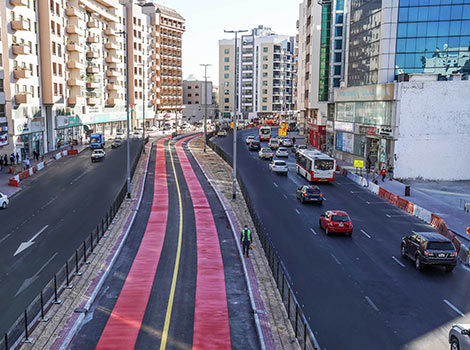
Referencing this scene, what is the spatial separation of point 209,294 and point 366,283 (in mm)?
7267

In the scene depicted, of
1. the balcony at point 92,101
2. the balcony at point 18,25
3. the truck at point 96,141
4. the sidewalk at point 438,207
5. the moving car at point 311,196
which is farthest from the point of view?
the balcony at point 92,101

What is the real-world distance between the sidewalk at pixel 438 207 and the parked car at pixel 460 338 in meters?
16.3

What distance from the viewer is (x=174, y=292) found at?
1973 centimetres

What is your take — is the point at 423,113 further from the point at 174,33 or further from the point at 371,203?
the point at 174,33

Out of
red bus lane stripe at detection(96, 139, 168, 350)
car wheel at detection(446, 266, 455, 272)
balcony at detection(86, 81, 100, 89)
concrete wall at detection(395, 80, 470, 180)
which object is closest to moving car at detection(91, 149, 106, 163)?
red bus lane stripe at detection(96, 139, 168, 350)

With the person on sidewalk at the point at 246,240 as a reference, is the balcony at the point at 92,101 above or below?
above

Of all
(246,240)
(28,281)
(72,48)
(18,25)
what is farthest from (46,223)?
(72,48)

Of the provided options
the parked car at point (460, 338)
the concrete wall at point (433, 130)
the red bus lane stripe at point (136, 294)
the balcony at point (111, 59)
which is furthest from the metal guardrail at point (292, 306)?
the balcony at point (111, 59)

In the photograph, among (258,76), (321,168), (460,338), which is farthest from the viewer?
(258,76)

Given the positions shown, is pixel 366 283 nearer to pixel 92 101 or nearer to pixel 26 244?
pixel 26 244

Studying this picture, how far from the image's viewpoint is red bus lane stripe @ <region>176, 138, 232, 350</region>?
51.4 ft

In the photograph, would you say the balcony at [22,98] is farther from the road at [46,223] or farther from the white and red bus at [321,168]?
the white and red bus at [321,168]

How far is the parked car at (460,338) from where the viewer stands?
14.3 m

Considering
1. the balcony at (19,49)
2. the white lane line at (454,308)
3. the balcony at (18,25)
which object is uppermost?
the balcony at (18,25)
